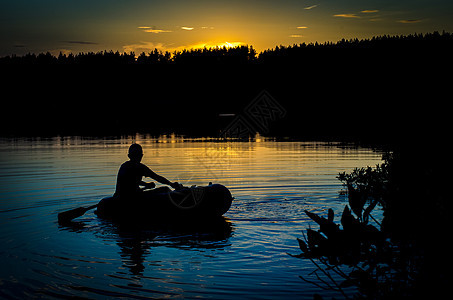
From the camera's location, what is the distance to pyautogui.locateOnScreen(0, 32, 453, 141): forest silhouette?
98.8 meters

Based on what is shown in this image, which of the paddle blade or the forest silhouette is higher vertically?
the forest silhouette

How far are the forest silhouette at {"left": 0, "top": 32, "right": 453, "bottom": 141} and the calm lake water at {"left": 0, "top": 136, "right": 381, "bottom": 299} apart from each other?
6042 centimetres

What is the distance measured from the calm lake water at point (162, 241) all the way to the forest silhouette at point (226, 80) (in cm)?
6042

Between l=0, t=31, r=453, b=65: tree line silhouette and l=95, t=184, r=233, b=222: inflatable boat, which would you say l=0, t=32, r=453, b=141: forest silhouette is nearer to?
l=0, t=31, r=453, b=65: tree line silhouette

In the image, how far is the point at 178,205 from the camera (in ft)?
45.2

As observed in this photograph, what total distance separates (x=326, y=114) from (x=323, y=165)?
5432cm

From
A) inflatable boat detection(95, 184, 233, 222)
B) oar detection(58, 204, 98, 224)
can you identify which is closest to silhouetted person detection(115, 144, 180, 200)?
inflatable boat detection(95, 184, 233, 222)

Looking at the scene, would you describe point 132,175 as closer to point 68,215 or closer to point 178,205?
point 178,205

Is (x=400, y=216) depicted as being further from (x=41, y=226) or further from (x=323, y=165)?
(x=323, y=165)

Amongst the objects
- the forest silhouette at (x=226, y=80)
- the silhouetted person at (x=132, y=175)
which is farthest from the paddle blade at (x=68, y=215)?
the forest silhouette at (x=226, y=80)

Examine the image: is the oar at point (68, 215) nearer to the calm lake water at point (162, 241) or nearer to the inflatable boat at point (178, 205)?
the calm lake water at point (162, 241)

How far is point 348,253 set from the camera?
5.65m

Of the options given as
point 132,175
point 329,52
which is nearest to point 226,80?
point 329,52

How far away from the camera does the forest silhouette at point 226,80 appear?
9881cm
